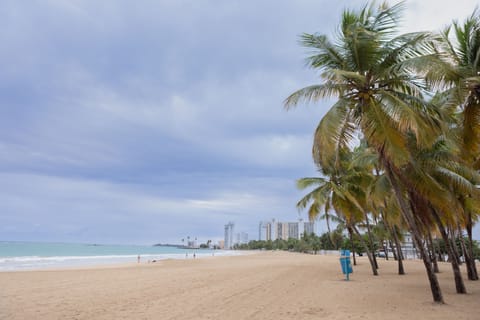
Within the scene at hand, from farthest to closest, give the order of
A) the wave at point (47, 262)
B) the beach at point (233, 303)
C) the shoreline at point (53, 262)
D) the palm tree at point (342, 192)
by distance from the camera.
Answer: the wave at point (47, 262), the shoreline at point (53, 262), the palm tree at point (342, 192), the beach at point (233, 303)

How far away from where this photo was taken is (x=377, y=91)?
7.93m

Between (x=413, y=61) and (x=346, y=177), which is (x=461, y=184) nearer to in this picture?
(x=413, y=61)

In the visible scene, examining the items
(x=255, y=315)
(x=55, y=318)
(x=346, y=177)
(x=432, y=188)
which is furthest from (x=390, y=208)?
(x=55, y=318)

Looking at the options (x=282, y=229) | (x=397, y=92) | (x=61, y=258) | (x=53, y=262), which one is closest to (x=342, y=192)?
(x=397, y=92)

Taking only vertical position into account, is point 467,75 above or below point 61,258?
above

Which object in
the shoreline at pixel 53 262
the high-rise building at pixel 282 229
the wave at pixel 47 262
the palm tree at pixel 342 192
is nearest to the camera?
the palm tree at pixel 342 192

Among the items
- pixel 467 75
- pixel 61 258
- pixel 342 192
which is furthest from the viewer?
pixel 61 258

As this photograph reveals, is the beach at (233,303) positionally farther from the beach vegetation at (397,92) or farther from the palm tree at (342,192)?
the palm tree at (342,192)

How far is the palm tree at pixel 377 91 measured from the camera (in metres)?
7.47

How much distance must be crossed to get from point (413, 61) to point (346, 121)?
6.74 feet

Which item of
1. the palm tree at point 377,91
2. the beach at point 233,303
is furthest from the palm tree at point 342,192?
the palm tree at point 377,91

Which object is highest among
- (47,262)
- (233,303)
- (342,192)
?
(342,192)

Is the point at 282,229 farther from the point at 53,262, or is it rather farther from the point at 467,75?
the point at 467,75

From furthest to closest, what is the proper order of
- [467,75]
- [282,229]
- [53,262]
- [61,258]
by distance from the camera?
[282,229] < [61,258] < [53,262] < [467,75]
